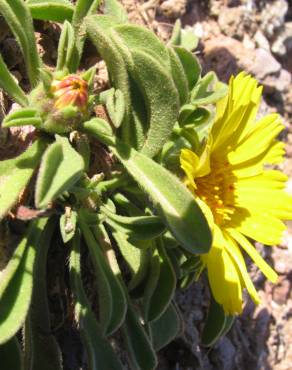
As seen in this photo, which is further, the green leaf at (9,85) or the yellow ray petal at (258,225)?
the yellow ray petal at (258,225)

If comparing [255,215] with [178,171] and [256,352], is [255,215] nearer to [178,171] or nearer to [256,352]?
[178,171]

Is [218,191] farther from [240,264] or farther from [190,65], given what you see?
[190,65]

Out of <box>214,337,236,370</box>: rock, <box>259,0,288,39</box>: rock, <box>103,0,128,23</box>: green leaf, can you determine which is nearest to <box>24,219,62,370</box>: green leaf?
<box>103,0,128,23</box>: green leaf

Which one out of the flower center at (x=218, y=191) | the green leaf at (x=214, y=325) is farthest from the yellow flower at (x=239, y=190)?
the green leaf at (x=214, y=325)

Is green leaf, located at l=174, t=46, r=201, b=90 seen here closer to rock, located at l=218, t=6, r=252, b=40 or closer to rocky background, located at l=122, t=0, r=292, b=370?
rocky background, located at l=122, t=0, r=292, b=370

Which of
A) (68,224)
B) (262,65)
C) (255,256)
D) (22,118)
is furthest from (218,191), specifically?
(262,65)

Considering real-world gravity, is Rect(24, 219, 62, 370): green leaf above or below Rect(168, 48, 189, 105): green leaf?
below

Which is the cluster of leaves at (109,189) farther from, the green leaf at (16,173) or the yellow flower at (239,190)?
the yellow flower at (239,190)
